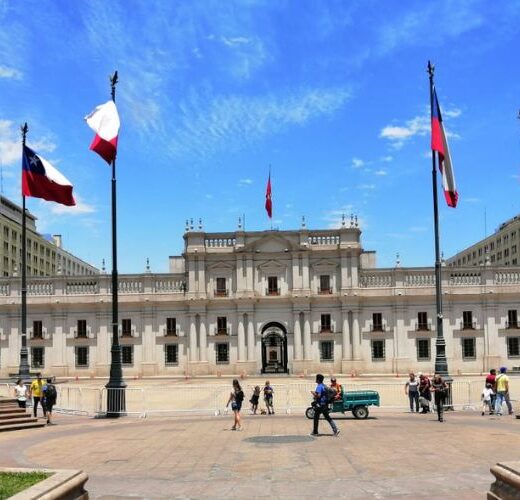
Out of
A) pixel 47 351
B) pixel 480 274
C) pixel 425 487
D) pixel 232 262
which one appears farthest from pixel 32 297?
pixel 425 487

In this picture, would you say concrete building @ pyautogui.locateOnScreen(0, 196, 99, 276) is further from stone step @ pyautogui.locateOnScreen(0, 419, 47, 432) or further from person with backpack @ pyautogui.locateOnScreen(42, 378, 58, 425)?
stone step @ pyautogui.locateOnScreen(0, 419, 47, 432)

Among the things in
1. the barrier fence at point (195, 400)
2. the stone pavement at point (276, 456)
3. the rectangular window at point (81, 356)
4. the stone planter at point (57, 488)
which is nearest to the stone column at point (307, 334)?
the rectangular window at point (81, 356)

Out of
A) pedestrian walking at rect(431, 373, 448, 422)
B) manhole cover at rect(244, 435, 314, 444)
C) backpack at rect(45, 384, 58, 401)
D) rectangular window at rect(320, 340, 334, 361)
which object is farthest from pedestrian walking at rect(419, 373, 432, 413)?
rectangular window at rect(320, 340, 334, 361)

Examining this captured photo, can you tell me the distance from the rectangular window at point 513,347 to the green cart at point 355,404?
40594mm

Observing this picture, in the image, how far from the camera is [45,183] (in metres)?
27.4

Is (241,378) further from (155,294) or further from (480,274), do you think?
(480,274)

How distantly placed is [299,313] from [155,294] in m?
13.1

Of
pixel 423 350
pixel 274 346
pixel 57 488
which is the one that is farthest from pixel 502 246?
pixel 57 488

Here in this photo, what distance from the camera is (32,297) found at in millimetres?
62312

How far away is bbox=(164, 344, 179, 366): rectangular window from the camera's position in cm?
6166

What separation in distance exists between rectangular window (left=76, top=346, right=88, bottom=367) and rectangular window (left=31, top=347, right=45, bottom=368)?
3145 millimetres

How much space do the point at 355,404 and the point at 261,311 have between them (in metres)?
38.8

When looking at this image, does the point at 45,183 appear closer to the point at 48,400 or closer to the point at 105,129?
the point at 105,129

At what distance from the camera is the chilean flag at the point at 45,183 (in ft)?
89.3
